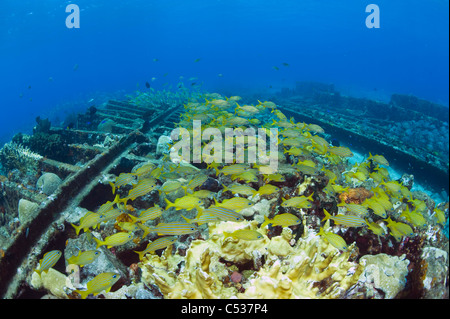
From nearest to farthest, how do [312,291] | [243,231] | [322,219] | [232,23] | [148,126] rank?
[312,291] → [243,231] → [322,219] → [148,126] → [232,23]

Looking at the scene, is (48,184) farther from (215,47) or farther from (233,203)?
(215,47)

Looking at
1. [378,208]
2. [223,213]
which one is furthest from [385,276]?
[223,213]

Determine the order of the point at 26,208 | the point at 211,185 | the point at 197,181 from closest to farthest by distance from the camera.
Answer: the point at 197,181, the point at 26,208, the point at 211,185

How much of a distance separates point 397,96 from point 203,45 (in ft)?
517

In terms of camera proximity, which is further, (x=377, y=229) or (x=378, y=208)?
(x=378, y=208)

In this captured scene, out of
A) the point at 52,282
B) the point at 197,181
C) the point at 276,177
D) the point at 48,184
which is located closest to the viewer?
the point at 52,282

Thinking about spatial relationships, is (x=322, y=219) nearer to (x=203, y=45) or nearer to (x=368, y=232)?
(x=368, y=232)

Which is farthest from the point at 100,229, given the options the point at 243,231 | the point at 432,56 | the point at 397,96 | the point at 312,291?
the point at 432,56

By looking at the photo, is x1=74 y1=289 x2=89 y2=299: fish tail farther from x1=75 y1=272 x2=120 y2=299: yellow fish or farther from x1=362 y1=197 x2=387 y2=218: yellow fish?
x1=362 y1=197 x2=387 y2=218: yellow fish

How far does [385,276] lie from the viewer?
3027mm

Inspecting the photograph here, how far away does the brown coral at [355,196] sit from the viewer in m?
5.13

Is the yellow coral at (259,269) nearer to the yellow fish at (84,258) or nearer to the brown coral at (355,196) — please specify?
the yellow fish at (84,258)

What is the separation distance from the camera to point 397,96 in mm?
24688

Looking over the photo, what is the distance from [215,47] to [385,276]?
18141 centimetres
